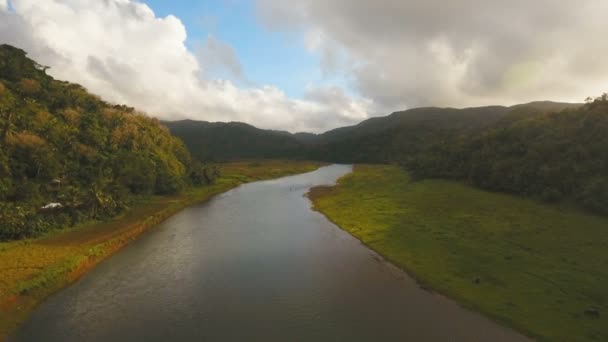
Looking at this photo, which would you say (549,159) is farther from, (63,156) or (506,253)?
(63,156)

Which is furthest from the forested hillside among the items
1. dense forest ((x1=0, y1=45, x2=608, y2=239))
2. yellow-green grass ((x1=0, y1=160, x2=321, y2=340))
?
yellow-green grass ((x1=0, y1=160, x2=321, y2=340))

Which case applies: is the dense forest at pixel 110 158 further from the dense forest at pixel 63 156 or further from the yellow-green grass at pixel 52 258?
the yellow-green grass at pixel 52 258

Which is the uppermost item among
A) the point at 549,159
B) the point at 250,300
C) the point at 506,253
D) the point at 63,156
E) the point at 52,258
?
the point at 63,156

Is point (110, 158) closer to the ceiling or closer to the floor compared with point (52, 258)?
closer to the ceiling

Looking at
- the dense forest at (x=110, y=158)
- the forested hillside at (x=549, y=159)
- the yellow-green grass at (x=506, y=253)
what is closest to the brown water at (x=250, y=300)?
the yellow-green grass at (x=506, y=253)

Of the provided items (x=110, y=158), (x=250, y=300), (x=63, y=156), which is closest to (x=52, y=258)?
(x=250, y=300)

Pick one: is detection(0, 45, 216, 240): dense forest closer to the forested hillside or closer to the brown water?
the brown water
